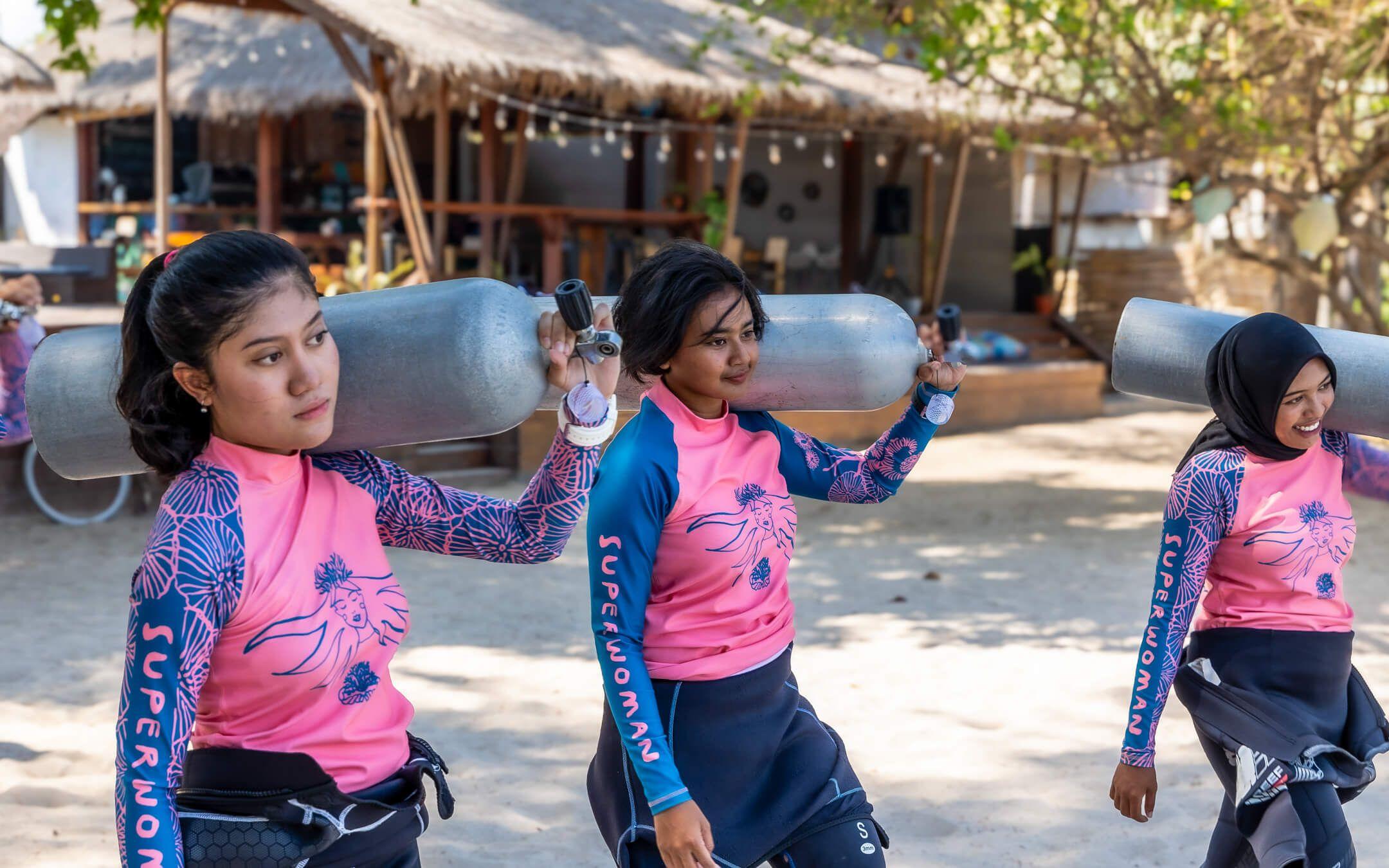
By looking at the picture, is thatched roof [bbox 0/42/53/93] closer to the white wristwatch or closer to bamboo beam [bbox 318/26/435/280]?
bamboo beam [bbox 318/26/435/280]

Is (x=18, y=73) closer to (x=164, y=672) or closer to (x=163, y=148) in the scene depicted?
(x=163, y=148)

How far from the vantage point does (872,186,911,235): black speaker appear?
619 inches

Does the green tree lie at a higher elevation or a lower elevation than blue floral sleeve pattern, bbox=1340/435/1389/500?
higher

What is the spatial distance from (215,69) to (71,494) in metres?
6.31

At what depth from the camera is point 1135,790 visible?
2.56m

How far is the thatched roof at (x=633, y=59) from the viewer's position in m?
9.84

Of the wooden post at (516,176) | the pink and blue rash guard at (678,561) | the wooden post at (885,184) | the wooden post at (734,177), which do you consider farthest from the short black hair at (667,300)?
the wooden post at (885,184)

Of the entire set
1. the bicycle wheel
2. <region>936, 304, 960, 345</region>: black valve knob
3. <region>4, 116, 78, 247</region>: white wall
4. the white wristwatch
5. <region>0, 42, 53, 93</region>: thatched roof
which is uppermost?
<region>0, 42, 53, 93</region>: thatched roof

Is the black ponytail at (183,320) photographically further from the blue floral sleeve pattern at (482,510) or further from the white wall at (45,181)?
the white wall at (45,181)

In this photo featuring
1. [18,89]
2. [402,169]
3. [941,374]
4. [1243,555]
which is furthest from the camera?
[18,89]

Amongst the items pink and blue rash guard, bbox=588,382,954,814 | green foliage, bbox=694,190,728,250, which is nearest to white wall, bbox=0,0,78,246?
green foliage, bbox=694,190,728,250

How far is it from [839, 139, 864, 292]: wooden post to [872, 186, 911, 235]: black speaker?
501 mm

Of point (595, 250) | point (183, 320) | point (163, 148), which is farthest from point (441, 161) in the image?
point (183, 320)

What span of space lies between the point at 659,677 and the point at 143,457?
0.84 meters
